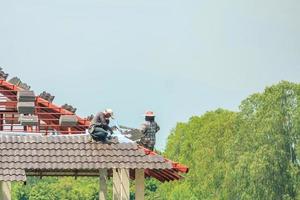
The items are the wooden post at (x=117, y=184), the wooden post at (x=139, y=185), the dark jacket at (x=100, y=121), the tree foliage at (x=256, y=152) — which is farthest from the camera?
the tree foliage at (x=256, y=152)

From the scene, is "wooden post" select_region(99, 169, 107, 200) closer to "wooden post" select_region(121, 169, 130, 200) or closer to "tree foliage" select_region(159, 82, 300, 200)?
"wooden post" select_region(121, 169, 130, 200)

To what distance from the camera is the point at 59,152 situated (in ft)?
190

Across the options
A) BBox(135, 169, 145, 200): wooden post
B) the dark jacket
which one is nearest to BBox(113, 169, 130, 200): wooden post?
BBox(135, 169, 145, 200): wooden post

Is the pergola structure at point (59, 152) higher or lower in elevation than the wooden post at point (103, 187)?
higher

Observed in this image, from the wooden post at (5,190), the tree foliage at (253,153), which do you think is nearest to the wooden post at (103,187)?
the wooden post at (5,190)

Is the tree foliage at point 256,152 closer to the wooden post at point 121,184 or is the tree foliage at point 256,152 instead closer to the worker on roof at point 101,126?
the wooden post at point 121,184

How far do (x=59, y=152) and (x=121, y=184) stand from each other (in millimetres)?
2722

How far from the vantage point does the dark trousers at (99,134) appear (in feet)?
190

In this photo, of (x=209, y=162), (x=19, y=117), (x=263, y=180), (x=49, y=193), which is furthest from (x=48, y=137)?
(x=49, y=193)

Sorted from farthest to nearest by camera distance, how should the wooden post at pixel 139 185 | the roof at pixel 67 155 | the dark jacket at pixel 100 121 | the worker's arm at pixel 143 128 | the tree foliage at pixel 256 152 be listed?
the tree foliage at pixel 256 152 → the worker's arm at pixel 143 128 → the wooden post at pixel 139 185 → the dark jacket at pixel 100 121 → the roof at pixel 67 155

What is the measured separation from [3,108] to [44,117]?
169 centimetres

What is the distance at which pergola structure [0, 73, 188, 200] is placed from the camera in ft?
189

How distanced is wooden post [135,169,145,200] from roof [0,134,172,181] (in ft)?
3.07

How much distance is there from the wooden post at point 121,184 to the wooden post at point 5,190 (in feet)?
13.9
